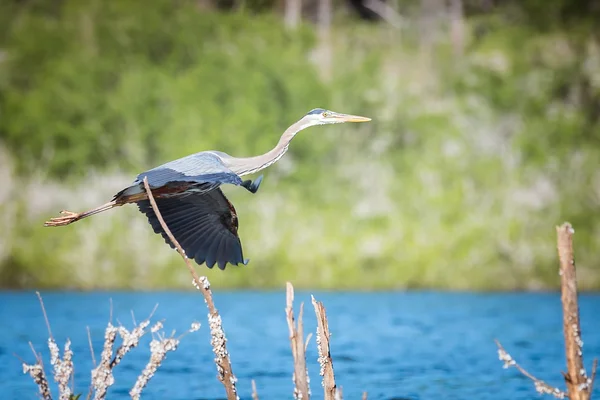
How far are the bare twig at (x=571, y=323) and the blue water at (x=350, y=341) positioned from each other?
556 centimetres

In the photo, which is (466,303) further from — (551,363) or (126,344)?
(126,344)

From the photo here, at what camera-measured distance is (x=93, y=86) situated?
27.5 meters

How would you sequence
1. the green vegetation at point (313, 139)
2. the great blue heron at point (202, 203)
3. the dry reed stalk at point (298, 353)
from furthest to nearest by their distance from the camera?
the green vegetation at point (313, 139) → the great blue heron at point (202, 203) → the dry reed stalk at point (298, 353)

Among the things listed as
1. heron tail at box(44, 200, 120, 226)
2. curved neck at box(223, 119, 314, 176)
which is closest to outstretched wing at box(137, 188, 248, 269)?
curved neck at box(223, 119, 314, 176)

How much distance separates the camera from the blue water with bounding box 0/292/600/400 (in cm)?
1251

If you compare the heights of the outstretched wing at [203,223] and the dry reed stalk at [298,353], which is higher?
the outstretched wing at [203,223]

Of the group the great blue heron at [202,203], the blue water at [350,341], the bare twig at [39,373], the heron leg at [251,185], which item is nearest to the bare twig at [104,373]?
the bare twig at [39,373]

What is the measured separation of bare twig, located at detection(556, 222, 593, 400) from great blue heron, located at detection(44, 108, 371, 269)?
1983 millimetres

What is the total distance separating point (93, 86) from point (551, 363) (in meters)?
17.0

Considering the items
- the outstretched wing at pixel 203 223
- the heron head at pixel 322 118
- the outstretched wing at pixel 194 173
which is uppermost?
the heron head at pixel 322 118

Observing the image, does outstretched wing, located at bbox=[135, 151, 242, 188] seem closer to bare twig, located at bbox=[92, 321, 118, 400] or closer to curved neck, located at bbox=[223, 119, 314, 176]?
curved neck, located at bbox=[223, 119, 314, 176]

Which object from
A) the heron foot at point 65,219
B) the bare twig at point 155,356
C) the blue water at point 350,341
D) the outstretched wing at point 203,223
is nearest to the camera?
the bare twig at point 155,356

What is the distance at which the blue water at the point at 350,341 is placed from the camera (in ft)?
41.0

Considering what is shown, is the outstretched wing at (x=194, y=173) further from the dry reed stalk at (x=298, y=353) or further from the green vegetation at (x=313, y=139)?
the green vegetation at (x=313, y=139)
